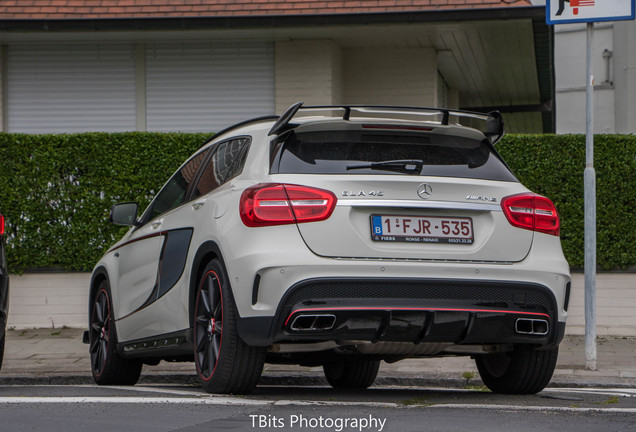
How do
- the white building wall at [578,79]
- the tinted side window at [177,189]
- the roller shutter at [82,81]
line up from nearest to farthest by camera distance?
1. the tinted side window at [177,189]
2. the roller shutter at [82,81]
3. the white building wall at [578,79]

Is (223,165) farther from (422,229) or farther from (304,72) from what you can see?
(304,72)

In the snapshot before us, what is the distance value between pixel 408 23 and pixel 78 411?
1008 cm

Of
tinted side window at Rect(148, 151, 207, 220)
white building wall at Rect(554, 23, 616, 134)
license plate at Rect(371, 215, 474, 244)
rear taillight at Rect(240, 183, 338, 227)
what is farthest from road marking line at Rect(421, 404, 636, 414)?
white building wall at Rect(554, 23, 616, 134)

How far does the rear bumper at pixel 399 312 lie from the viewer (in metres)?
5.82

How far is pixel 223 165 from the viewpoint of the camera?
6949 millimetres

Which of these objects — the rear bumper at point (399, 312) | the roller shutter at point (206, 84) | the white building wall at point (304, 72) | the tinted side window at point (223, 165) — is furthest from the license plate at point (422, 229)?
the roller shutter at point (206, 84)

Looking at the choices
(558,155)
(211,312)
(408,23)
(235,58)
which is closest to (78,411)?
(211,312)

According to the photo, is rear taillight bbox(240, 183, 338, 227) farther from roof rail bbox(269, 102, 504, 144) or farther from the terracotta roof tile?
the terracotta roof tile

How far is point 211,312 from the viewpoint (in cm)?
638

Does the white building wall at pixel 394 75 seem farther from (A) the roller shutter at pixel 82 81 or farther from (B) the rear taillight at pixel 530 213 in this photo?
(B) the rear taillight at pixel 530 213

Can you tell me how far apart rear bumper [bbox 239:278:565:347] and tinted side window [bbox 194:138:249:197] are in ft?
3.48

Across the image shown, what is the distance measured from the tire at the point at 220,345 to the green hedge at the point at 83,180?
679cm

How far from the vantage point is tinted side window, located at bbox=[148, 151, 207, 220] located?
747 cm

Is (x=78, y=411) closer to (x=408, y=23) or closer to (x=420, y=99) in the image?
(x=408, y=23)
